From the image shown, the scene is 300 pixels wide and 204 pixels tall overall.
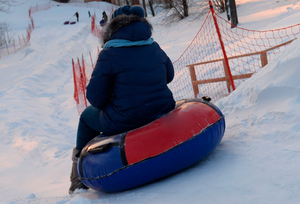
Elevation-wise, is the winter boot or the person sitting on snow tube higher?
the person sitting on snow tube

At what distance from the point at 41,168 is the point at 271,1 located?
1633 cm

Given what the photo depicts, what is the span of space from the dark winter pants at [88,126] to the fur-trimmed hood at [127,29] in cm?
75

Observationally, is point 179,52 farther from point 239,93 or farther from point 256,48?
point 239,93

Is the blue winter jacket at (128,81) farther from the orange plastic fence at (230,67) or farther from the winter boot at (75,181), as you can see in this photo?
the orange plastic fence at (230,67)

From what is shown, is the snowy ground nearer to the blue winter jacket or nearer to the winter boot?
the winter boot

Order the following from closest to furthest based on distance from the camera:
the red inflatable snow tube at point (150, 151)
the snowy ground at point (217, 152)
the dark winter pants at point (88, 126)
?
the snowy ground at point (217, 152)
the red inflatable snow tube at point (150, 151)
the dark winter pants at point (88, 126)

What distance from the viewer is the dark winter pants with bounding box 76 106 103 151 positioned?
3486mm

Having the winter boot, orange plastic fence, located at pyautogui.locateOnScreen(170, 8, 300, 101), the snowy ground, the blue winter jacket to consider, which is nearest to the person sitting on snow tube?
the blue winter jacket

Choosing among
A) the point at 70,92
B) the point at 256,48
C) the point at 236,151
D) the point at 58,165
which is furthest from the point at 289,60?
the point at 70,92

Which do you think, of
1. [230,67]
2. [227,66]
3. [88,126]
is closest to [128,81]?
[88,126]

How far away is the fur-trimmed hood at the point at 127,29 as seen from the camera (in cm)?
313

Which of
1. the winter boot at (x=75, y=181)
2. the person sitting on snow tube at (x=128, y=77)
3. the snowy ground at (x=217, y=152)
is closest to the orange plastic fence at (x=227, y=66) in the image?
the snowy ground at (x=217, y=152)

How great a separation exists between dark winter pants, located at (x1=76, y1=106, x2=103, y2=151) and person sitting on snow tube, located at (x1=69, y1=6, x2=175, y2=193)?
0.11m

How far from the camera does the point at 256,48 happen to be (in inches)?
347
